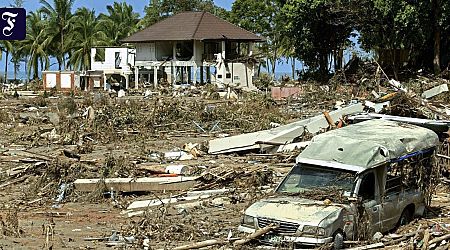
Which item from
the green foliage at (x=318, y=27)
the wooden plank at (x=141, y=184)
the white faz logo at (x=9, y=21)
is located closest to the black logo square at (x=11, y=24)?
the white faz logo at (x=9, y=21)

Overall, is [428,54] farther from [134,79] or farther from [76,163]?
[76,163]

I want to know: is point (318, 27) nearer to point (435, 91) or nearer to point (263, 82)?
point (263, 82)

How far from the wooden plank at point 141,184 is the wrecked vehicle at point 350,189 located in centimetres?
432

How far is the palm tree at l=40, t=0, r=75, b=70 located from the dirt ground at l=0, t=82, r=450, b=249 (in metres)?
38.4

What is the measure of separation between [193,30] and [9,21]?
45.0m

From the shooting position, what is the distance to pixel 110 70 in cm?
6125

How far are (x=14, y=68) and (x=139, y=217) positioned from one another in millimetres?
74909

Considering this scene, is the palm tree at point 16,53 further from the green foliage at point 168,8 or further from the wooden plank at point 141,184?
the wooden plank at point 141,184

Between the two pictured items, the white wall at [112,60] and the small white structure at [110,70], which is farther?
the small white structure at [110,70]

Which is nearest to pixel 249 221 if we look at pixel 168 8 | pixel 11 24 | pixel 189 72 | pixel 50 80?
pixel 11 24

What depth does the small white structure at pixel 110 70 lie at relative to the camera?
2394 inches

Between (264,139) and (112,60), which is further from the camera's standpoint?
(112,60)

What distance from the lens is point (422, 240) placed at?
9.70m

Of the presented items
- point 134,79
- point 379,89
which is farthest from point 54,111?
point 134,79
